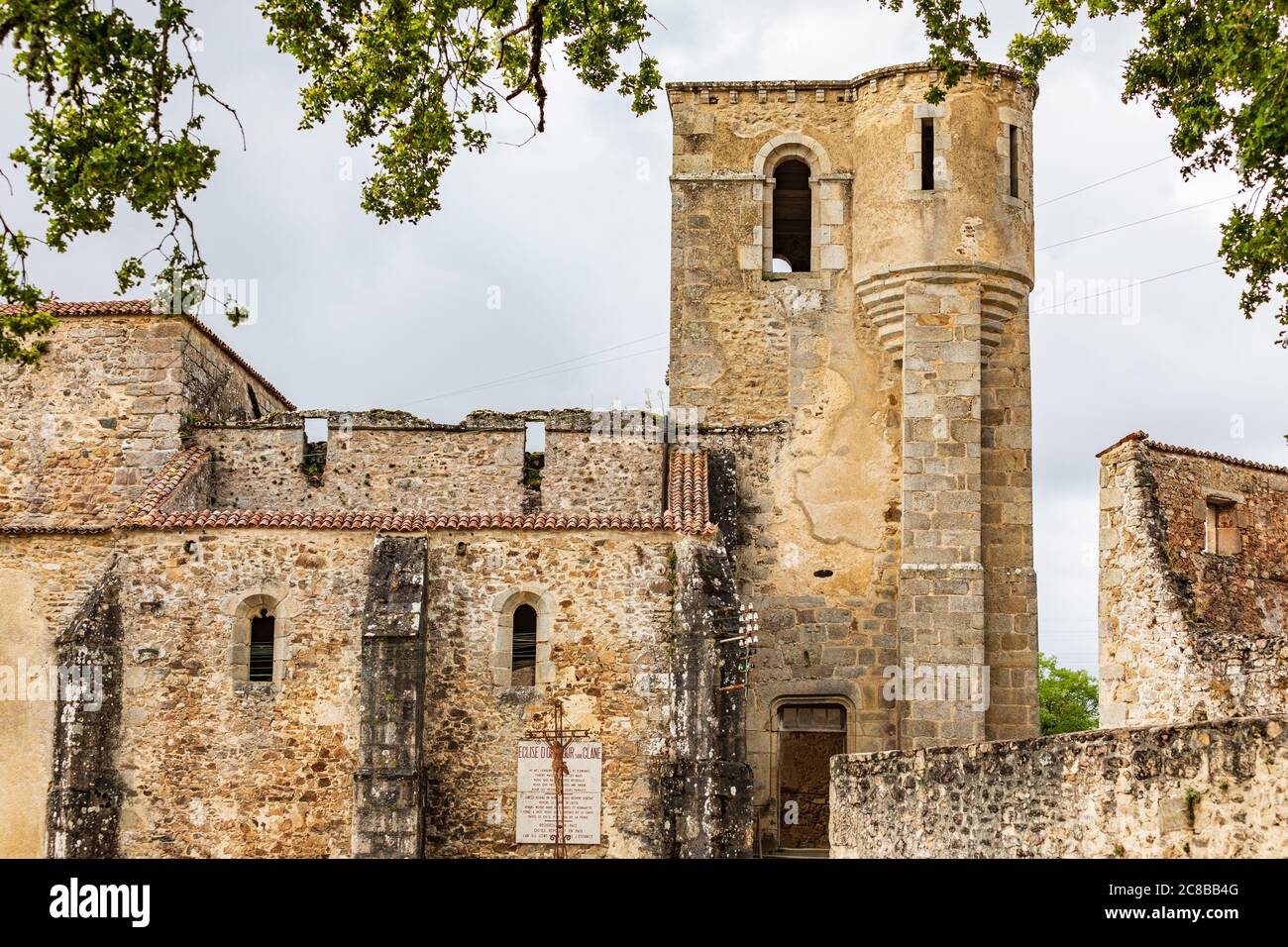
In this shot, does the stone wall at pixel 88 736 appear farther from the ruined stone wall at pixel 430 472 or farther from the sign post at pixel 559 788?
the sign post at pixel 559 788

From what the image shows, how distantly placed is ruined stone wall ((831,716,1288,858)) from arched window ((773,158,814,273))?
1304 centimetres

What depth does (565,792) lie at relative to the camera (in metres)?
22.2

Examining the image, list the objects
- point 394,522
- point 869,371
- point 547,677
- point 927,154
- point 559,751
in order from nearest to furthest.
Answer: point 559,751 < point 547,677 < point 394,522 < point 927,154 < point 869,371

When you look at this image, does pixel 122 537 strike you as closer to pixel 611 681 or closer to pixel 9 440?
pixel 9 440

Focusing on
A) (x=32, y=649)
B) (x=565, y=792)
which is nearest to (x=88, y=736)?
(x=32, y=649)

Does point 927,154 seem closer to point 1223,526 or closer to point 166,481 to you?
point 1223,526

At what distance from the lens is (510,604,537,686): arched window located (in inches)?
900

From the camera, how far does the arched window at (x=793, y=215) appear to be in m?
28.2

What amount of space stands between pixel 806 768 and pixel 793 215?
35.6 feet

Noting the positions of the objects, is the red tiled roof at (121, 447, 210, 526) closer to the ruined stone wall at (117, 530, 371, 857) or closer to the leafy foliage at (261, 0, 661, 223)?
the ruined stone wall at (117, 530, 371, 857)

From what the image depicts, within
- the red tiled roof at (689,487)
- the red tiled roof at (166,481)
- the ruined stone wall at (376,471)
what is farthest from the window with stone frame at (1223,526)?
the red tiled roof at (166,481)

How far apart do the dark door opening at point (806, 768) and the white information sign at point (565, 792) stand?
439cm

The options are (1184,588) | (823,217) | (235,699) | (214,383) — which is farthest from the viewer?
(214,383)

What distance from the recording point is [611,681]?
2266cm
